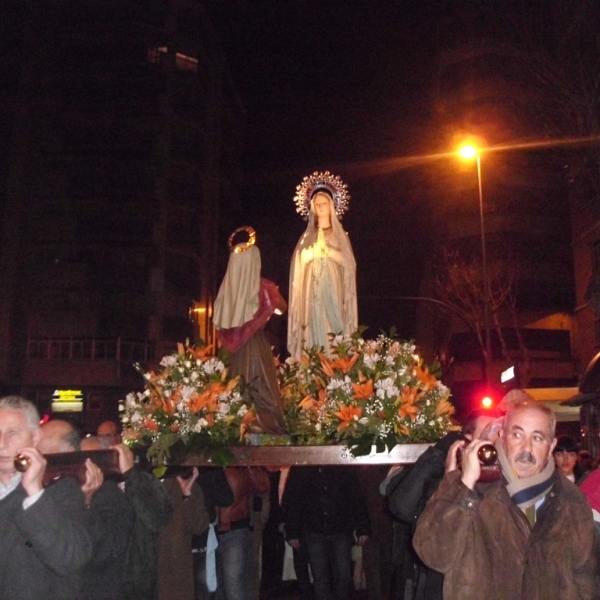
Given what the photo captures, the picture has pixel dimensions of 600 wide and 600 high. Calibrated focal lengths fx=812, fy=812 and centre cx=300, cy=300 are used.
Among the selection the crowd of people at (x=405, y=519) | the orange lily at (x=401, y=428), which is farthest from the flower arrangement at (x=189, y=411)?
the orange lily at (x=401, y=428)

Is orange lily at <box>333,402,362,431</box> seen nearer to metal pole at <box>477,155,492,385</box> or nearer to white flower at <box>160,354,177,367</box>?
white flower at <box>160,354,177,367</box>

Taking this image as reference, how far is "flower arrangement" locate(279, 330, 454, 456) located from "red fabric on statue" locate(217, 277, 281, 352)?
101 cm

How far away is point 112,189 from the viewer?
4109 cm

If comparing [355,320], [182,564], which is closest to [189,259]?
[355,320]

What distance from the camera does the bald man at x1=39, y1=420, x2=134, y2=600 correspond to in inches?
184

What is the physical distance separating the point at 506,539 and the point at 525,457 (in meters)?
0.41

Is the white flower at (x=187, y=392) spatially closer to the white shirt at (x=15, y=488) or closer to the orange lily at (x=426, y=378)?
the orange lily at (x=426, y=378)

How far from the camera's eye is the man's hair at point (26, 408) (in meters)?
4.06

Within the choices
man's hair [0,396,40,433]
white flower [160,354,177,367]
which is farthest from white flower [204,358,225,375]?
man's hair [0,396,40,433]

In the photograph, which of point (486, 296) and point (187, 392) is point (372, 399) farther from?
point (486, 296)

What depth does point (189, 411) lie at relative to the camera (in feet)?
21.6

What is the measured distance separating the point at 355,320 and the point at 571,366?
98.9 feet

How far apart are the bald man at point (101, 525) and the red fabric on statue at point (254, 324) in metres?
3.05

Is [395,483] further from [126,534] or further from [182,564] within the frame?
[182,564]
